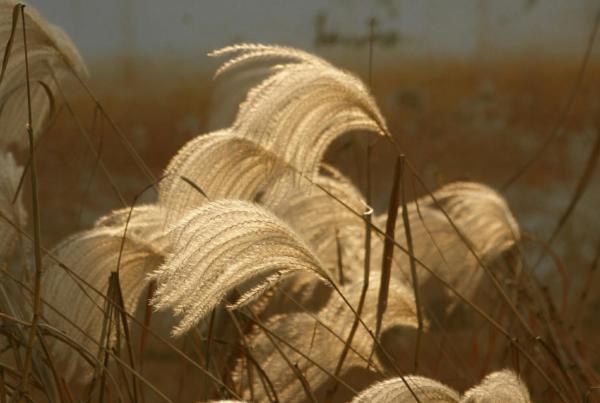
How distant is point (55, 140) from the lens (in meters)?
4.86

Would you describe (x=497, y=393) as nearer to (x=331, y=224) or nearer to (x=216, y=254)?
(x=216, y=254)

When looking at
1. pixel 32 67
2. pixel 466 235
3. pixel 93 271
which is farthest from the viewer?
pixel 466 235

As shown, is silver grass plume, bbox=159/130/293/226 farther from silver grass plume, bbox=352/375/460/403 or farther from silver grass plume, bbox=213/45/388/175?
silver grass plume, bbox=352/375/460/403

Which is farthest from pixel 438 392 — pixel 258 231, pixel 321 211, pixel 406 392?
pixel 321 211

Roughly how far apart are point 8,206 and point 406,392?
0.91m

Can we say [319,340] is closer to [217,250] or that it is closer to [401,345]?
[217,250]

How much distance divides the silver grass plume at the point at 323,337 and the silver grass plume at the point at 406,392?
0.51 meters

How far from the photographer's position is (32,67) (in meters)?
2.03

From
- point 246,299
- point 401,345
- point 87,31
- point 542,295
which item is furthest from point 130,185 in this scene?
point 246,299

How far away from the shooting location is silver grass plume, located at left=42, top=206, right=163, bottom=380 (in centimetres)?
191

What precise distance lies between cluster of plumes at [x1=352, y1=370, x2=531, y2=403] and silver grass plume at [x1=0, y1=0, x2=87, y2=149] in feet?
2.21

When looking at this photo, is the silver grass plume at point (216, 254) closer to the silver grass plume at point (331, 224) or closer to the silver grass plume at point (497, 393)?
the silver grass plume at point (497, 393)

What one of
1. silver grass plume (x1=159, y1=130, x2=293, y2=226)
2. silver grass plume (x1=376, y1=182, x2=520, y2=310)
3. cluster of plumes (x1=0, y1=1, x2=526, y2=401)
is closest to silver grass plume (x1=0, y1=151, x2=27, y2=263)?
cluster of plumes (x1=0, y1=1, x2=526, y2=401)

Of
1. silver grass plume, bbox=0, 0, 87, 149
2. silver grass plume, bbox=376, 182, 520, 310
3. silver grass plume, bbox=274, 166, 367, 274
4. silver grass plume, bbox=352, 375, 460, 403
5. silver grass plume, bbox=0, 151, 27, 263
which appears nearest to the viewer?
silver grass plume, bbox=352, 375, 460, 403
